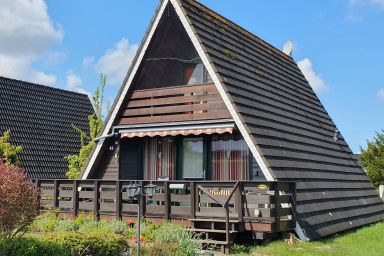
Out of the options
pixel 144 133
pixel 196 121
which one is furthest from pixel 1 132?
pixel 196 121

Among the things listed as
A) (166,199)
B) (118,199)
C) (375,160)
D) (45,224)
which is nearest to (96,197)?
(118,199)

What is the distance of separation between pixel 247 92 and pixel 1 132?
46.5ft

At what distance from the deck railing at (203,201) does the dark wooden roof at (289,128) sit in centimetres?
96

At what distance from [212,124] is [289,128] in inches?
134

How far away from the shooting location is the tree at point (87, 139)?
2518cm

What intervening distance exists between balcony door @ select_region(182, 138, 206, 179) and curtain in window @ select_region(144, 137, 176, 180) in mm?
415

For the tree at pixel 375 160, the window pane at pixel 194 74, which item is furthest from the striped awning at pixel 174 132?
the tree at pixel 375 160

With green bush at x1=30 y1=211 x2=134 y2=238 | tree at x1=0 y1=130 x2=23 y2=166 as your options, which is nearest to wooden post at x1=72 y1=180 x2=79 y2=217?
green bush at x1=30 y1=211 x2=134 y2=238

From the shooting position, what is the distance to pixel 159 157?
1777cm

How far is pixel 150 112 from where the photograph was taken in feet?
54.9

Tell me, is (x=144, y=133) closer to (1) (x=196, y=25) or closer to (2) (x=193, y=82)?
(2) (x=193, y=82)

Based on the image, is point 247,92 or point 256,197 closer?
point 256,197

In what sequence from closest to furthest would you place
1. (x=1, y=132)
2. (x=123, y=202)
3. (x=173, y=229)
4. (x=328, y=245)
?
(x=173, y=229), (x=328, y=245), (x=123, y=202), (x=1, y=132)

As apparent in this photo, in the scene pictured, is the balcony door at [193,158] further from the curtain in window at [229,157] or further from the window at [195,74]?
the window at [195,74]
